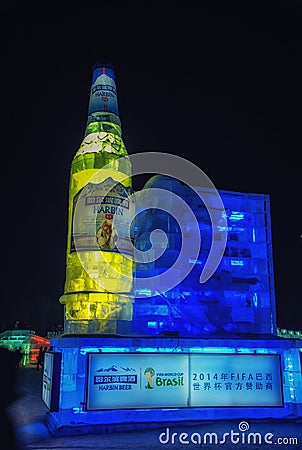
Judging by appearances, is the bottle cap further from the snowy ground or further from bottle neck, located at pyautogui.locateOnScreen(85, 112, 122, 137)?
the snowy ground

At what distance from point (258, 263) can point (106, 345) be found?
1386cm

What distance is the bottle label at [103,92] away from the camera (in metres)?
21.0

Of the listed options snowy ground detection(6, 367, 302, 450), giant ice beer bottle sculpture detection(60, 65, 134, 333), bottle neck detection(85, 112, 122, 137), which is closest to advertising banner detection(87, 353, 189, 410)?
snowy ground detection(6, 367, 302, 450)

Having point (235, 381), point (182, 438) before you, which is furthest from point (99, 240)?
point (182, 438)

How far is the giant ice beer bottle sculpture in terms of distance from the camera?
724 inches

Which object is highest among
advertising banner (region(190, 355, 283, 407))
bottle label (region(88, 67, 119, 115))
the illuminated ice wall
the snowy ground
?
bottle label (region(88, 67, 119, 115))

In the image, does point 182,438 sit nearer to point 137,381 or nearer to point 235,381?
point 137,381

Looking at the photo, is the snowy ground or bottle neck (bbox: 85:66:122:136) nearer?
the snowy ground

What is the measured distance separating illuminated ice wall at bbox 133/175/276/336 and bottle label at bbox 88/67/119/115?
6423 millimetres

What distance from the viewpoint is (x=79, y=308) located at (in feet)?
60.7

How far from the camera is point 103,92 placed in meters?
21.3

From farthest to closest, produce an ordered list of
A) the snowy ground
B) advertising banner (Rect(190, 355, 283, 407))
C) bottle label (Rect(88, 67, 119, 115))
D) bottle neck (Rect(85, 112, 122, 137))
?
bottle label (Rect(88, 67, 119, 115))
bottle neck (Rect(85, 112, 122, 137))
advertising banner (Rect(190, 355, 283, 407))
the snowy ground

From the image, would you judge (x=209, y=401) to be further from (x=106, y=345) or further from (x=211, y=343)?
(x=106, y=345)

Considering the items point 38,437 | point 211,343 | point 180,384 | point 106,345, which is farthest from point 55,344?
point 211,343
